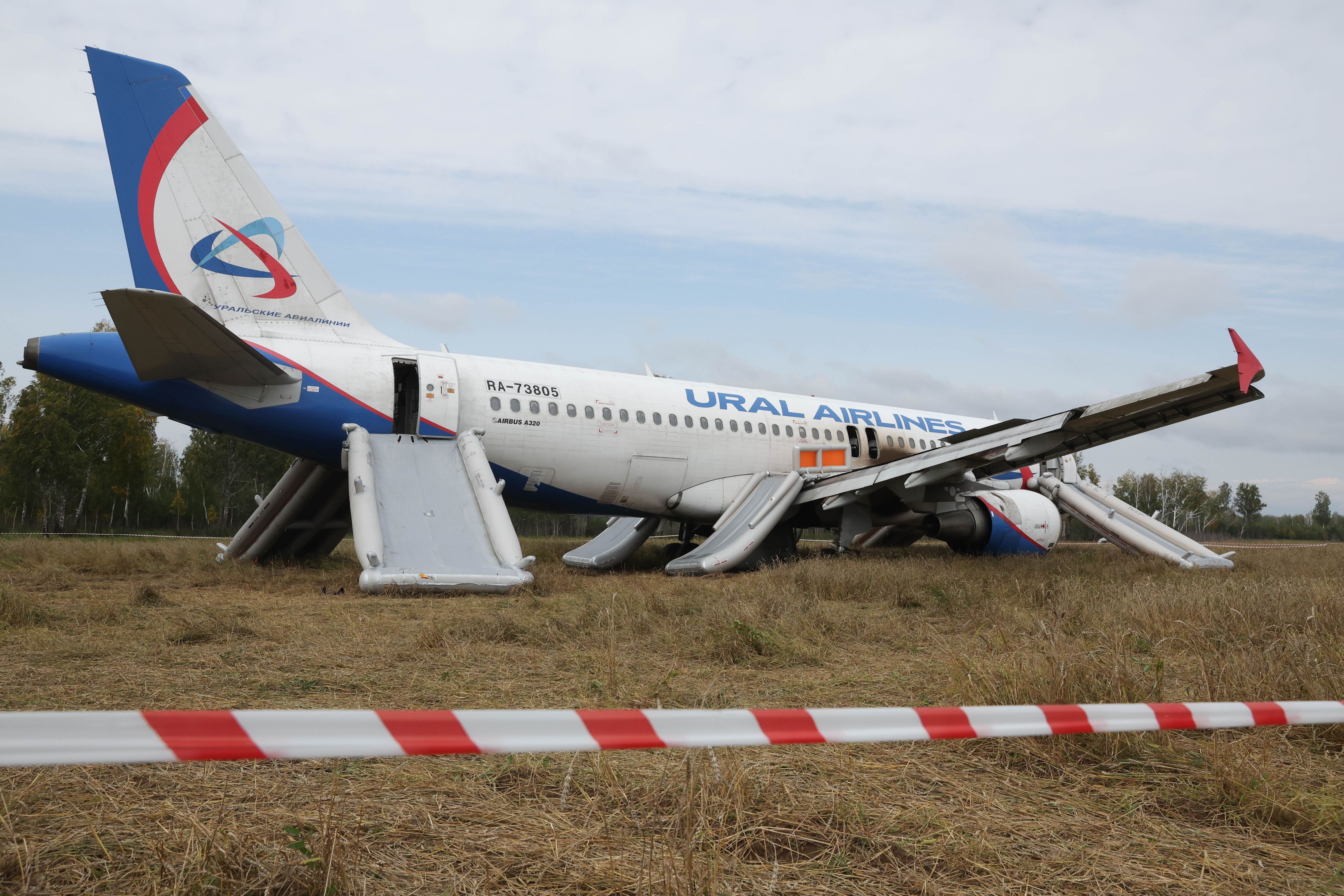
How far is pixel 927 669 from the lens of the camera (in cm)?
587

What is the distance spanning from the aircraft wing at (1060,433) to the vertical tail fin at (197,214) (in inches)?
363

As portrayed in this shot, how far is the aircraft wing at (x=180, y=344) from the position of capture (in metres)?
10.5

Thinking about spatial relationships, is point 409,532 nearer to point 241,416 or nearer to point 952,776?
point 241,416

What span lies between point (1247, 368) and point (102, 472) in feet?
165

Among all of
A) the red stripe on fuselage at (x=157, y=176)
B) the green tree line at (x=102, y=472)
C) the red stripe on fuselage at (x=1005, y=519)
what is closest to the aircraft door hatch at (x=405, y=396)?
the red stripe on fuselage at (x=157, y=176)

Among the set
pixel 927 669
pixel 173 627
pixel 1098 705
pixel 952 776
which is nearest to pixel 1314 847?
pixel 1098 705

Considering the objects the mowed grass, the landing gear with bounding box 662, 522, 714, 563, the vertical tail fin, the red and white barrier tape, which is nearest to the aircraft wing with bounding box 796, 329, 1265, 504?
the landing gear with bounding box 662, 522, 714, 563

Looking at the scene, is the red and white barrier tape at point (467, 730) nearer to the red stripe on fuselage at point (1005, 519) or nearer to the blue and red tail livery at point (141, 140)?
the blue and red tail livery at point (141, 140)

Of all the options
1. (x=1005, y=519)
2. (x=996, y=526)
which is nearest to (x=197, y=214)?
(x=996, y=526)

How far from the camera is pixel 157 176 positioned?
492 inches

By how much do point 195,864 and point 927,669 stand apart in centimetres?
464

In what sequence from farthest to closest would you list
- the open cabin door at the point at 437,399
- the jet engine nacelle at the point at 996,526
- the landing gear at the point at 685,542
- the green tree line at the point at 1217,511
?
the green tree line at the point at 1217,511 → the landing gear at the point at 685,542 → the jet engine nacelle at the point at 996,526 → the open cabin door at the point at 437,399

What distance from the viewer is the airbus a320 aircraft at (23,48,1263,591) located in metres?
11.4

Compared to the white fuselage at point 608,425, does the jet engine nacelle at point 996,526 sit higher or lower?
lower
